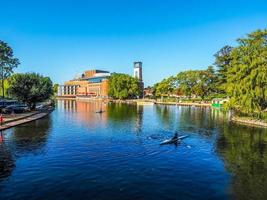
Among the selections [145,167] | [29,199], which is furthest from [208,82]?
[29,199]

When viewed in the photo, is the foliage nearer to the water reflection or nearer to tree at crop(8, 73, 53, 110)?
tree at crop(8, 73, 53, 110)

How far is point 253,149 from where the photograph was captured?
118 feet

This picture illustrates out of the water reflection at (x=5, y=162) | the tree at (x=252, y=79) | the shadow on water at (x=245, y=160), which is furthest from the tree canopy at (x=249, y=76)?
the water reflection at (x=5, y=162)

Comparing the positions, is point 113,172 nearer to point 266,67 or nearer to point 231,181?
point 231,181

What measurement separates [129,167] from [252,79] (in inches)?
1688

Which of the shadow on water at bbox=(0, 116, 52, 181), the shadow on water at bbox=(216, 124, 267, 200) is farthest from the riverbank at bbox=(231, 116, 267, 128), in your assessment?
the shadow on water at bbox=(0, 116, 52, 181)

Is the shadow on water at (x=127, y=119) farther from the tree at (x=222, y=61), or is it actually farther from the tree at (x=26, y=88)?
the tree at (x=222, y=61)

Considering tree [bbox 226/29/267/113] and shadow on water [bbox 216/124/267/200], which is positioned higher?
tree [bbox 226/29/267/113]

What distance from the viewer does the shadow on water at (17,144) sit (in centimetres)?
2720

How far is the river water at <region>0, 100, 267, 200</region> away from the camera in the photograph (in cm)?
2073

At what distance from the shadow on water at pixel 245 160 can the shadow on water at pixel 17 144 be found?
18.2m

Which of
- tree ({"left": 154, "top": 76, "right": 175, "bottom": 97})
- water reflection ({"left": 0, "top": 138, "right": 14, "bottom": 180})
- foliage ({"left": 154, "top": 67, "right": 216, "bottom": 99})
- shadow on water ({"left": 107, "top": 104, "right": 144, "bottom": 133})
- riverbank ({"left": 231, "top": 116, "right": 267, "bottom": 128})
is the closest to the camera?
water reflection ({"left": 0, "top": 138, "right": 14, "bottom": 180})

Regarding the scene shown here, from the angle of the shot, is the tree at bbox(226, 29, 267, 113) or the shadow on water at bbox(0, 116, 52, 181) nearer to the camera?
the shadow on water at bbox(0, 116, 52, 181)

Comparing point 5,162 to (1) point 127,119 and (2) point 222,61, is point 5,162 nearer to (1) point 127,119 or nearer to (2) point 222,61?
(1) point 127,119
